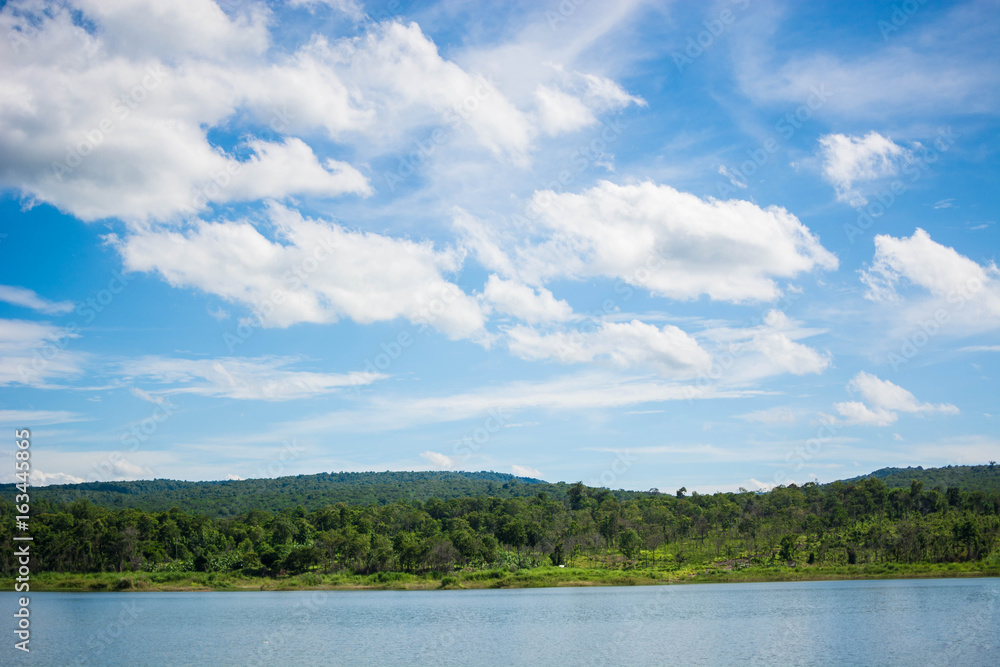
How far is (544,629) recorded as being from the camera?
5888 centimetres

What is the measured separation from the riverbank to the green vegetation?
217mm

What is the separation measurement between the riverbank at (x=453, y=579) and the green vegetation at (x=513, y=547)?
217 mm

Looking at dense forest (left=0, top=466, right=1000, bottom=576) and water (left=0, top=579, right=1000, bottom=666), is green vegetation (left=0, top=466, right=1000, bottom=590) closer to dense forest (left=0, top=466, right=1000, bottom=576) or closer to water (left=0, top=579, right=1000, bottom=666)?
dense forest (left=0, top=466, right=1000, bottom=576)

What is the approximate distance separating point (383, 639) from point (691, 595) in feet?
149

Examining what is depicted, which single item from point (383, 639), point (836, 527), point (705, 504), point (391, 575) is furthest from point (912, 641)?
point (705, 504)

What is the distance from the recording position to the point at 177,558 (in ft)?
400

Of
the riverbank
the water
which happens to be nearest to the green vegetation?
the riverbank

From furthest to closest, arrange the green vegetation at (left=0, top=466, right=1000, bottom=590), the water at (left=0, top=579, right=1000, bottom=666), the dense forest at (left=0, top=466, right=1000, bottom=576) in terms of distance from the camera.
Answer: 1. the dense forest at (left=0, top=466, right=1000, bottom=576)
2. the green vegetation at (left=0, top=466, right=1000, bottom=590)
3. the water at (left=0, top=579, right=1000, bottom=666)

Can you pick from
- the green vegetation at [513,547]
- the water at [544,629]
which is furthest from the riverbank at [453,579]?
the water at [544,629]

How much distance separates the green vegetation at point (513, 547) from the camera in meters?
109

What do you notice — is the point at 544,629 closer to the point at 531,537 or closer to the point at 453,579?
the point at 453,579

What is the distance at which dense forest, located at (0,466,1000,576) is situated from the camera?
4446 inches

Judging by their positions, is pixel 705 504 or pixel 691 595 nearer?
pixel 691 595

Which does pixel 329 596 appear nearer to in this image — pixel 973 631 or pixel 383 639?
pixel 383 639
